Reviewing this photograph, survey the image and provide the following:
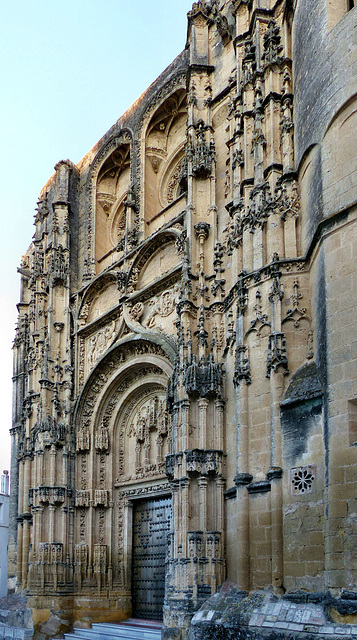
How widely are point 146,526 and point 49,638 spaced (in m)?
3.63

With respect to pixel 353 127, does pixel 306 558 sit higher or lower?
lower

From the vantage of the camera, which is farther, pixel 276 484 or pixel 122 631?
pixel 122 631

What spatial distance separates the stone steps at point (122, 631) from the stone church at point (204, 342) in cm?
44

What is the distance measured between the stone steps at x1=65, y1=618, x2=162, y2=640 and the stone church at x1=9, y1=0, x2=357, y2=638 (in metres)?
0.44

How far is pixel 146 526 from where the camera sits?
17219 mm

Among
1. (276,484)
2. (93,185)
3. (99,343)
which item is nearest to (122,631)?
(99,343)

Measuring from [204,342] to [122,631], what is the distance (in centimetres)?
691

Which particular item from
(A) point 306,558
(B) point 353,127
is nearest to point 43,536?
(A) point 306,558

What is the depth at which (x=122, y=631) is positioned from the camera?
51.9 ft

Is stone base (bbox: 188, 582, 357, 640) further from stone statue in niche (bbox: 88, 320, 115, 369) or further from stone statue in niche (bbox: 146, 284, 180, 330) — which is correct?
stone statue in niche (bbox: 88, 320, 115, 369)

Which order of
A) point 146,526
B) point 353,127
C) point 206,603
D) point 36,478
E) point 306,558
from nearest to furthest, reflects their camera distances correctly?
point 306,558, point 353,127, point 206,603, point 146,526, point 36,478

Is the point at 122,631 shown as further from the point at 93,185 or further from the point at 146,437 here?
the point at 93,185

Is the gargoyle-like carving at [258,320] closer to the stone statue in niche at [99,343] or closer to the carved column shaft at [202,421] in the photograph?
the carved column shaft at [202,421]

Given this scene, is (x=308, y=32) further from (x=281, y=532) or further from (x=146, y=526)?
(x=146, y=526)
